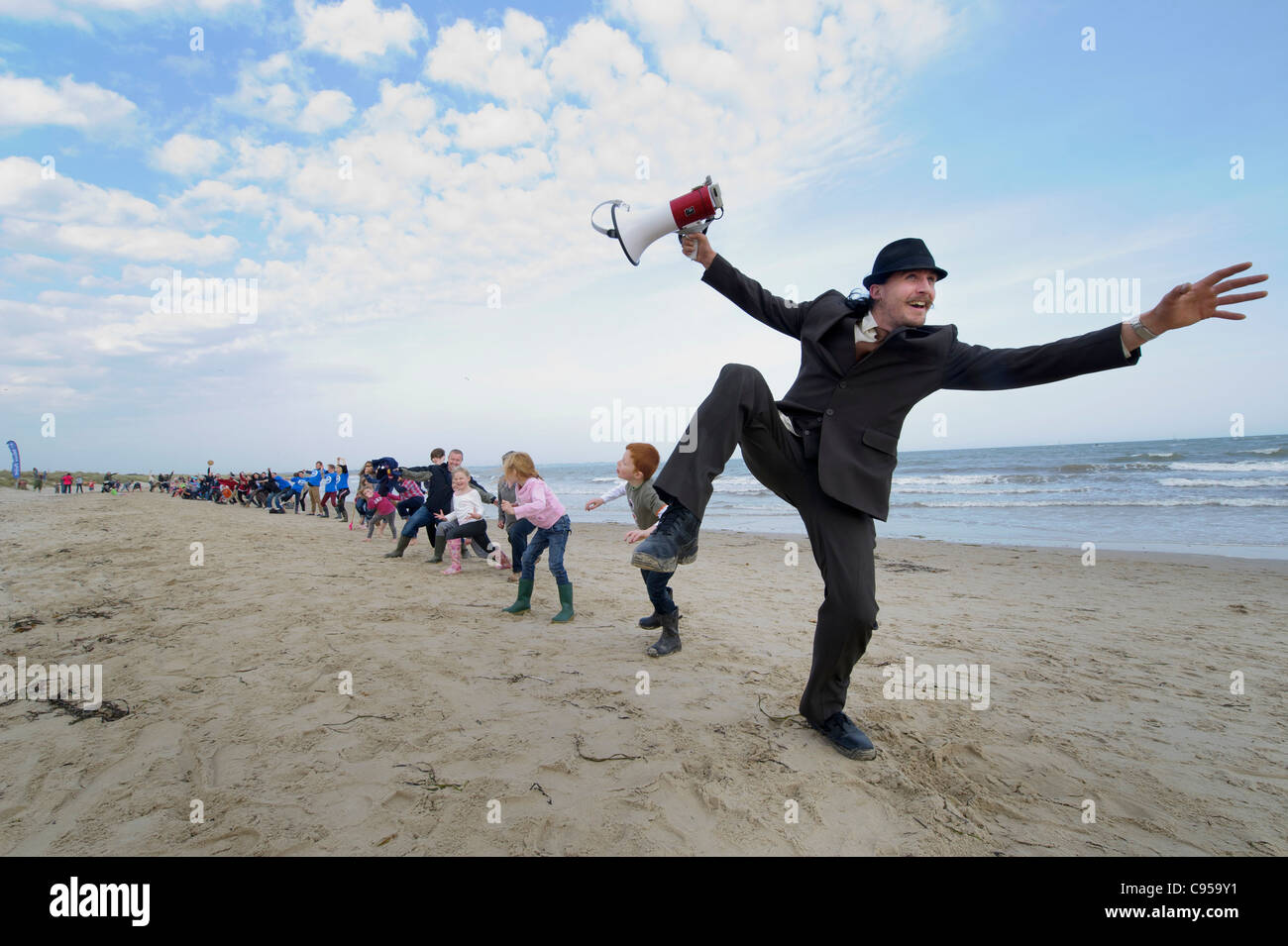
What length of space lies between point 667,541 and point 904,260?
1753 millimetres

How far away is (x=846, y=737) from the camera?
117 inches

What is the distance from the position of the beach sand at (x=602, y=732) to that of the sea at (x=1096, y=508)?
6822mm

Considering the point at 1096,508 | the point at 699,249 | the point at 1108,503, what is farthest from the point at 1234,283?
Result: the point at 1108,503

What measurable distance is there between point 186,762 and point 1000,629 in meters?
6.21

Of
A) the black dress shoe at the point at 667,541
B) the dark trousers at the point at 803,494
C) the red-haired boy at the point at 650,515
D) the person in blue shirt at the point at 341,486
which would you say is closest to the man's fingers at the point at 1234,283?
the dark trousers at the point at 803,494

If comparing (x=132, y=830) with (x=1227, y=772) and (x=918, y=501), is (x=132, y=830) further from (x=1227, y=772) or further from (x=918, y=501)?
(x=918, y=501)

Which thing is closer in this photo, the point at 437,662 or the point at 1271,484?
the point at 437,662

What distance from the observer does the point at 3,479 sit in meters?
48.3

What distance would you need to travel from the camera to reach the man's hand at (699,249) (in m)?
3.02

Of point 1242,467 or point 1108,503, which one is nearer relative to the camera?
point 1108,503

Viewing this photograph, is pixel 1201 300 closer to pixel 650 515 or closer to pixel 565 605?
pixel 650 515

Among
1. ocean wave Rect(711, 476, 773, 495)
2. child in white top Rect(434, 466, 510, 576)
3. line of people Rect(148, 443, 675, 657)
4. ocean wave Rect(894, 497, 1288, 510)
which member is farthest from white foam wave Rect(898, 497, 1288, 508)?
child in white top Rect(434, 466, 510, 576)

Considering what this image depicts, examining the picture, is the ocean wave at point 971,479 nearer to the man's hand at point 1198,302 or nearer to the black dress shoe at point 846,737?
the man's hand at point 1198,302

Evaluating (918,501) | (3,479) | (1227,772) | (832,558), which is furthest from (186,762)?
(3,479)
